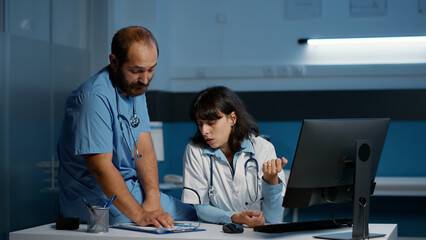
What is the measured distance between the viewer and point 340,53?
14.6 feet

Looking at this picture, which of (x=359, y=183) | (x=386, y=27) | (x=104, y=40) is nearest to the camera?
(x=359, y=183)

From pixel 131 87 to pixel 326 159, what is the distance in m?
0.84

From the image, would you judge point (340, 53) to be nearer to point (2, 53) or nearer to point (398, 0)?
point (398, 0)

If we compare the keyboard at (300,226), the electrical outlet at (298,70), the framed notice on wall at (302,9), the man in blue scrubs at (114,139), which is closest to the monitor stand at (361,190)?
the keyboard at (300,226)

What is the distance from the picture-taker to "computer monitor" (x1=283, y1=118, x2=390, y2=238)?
1.80m

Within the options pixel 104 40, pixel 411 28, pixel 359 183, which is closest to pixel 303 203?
pixel 359 183

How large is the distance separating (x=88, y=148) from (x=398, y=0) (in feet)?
10.2

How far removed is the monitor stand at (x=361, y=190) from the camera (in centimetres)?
185

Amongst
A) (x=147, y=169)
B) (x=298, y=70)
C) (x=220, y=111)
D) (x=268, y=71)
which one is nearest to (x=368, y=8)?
(x=298, y=70)

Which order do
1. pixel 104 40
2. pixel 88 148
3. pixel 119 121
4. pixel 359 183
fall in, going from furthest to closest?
1. pixel 104 40
2. pixel 119 121
3. pixel 88 148
4. pixel 359 183

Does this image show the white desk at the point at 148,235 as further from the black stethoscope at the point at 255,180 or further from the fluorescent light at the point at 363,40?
the fluorescent light at the point at 363,40

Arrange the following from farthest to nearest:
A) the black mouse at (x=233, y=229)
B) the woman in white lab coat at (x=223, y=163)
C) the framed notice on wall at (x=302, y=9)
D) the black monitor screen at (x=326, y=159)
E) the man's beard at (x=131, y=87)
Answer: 1. the framed notice on wall at (x=302, y=9)
2. the woman in white lab coat at (x=223, y=163)
3. the man's beard at (x=131, y=87)
4. the black mouse at (x=233, y=229)
5. the black monitor screen at (x=326, y=159)

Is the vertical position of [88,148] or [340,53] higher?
[340,53]

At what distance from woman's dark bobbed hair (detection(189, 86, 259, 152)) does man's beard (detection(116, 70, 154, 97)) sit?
276 millimetres
